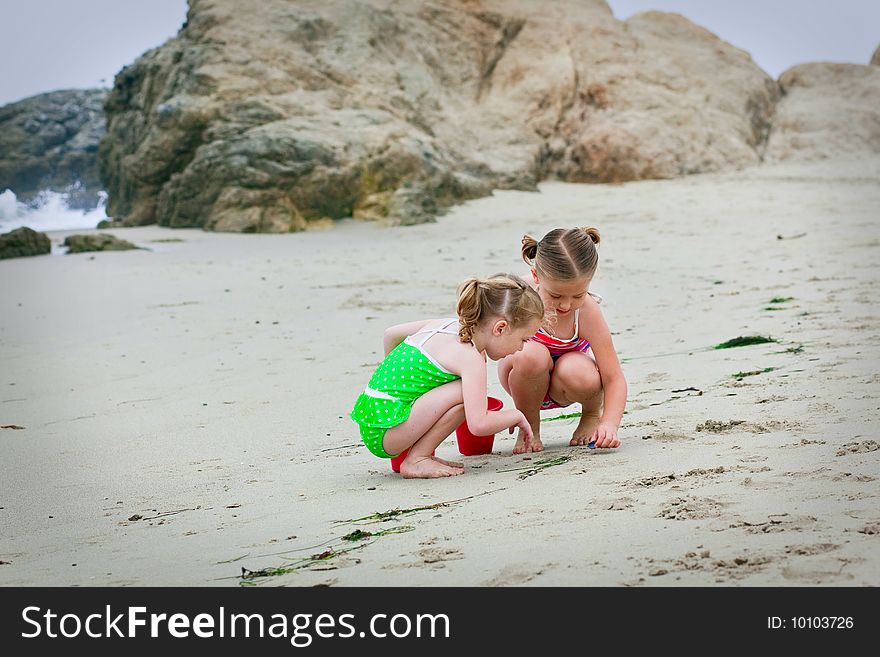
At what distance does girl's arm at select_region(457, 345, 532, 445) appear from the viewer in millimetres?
3076

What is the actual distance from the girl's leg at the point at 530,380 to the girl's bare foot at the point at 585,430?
12 centimetres

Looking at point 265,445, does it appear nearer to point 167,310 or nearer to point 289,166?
point 167,310

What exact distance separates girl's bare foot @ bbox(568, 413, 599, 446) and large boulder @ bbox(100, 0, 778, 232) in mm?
6981

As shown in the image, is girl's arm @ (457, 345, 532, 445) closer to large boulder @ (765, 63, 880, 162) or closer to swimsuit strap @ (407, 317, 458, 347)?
swimsuit strap @ (407, 317, 458, 347)

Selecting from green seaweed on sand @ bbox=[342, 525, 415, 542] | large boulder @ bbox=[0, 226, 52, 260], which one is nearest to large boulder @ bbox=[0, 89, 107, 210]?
large boulder @ bbox=[0, 226, 52, 260]

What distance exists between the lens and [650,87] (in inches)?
549

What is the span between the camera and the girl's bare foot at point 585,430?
3.42 metres

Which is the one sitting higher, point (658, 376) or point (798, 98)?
point (798, 98)

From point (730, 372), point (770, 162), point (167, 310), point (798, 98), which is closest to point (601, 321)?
point (730, 372)

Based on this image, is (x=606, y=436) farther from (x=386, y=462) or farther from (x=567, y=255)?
(x=386, y=462)

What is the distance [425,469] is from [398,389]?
267 millimetres

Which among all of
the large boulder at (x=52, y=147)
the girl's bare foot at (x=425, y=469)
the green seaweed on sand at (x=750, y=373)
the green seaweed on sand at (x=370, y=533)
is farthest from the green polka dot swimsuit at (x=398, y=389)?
the large boulder at (x=52, y=147)
